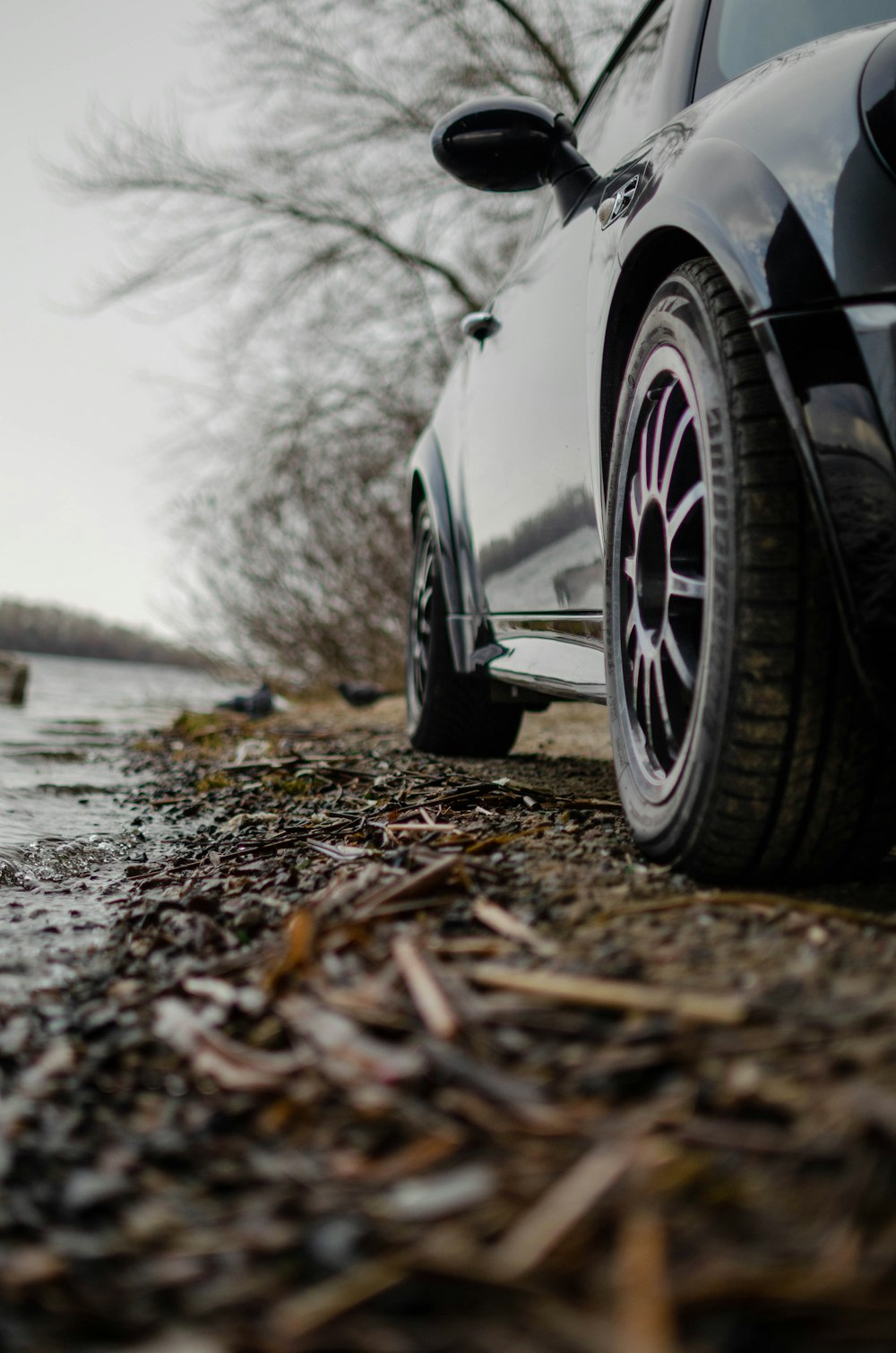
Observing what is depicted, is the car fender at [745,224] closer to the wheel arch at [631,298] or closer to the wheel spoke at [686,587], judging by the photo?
the wheel arch at [631,298]

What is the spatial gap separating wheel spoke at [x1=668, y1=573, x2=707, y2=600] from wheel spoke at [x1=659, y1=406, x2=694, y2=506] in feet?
0.46

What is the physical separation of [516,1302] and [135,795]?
9.79 feet

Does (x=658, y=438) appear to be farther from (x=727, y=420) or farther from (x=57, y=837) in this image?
(x=57, y=837)

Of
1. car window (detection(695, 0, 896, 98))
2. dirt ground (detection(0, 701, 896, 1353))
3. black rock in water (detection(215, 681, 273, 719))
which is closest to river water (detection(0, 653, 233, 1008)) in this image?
dirt ground (detection(0, 701, 896, 1353))

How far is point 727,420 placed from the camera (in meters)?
1.49

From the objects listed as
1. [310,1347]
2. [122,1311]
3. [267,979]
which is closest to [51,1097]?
[267,979]

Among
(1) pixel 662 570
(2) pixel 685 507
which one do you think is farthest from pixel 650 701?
(2) pixel 685 507

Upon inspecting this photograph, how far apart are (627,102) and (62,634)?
19595 millimetres

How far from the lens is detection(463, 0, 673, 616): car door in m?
2.22

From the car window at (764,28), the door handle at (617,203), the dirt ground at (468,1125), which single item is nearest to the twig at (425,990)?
the dirt ground at (468,1125)

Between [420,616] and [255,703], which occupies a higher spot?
[420,616]

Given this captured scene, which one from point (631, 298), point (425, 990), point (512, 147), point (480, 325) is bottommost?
point (425, 990)

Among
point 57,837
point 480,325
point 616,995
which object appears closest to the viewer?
point 616,995

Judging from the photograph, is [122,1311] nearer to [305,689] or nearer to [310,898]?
[310,898]
